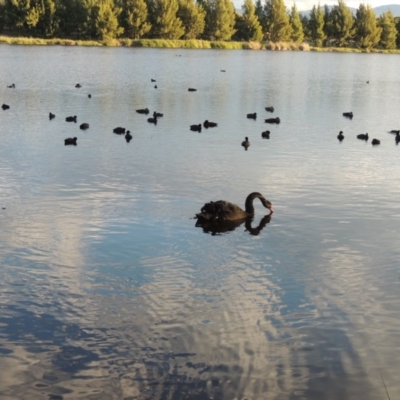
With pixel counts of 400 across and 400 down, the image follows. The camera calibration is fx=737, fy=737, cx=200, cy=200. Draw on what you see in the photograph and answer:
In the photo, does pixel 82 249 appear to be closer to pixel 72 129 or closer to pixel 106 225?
pixel 106 225

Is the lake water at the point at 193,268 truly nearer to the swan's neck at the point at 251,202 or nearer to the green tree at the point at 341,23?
the swan's neck at the point at 251,202

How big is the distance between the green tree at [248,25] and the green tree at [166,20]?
12.7 meters

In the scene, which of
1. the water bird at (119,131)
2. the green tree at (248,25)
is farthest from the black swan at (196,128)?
the green tree at (248,25)

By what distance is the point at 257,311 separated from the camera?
10031mm

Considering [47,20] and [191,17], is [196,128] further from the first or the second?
→ [191,17]

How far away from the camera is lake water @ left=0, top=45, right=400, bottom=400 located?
8.27 meters

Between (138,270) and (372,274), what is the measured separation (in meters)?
3.70

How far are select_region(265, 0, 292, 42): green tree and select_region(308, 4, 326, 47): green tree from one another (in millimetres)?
4599

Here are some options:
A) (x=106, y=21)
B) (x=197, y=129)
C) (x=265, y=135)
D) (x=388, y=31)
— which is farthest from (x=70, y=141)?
(x=388, y=31)

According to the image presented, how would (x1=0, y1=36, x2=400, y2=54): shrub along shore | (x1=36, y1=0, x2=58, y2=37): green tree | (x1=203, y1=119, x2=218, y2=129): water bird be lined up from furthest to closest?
(x1=36, y1=0, x2=58, y2=37): green tree, (x1=0, y1=36, x2=400, y2=54): shrub along shore, (x1=203, y1=119, x2=218, y2=129): water bird

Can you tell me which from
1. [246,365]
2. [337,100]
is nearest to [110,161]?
[246,365]

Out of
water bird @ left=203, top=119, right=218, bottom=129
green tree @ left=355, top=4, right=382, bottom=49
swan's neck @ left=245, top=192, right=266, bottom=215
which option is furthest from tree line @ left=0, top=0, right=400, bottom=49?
swan's neck @ left=245, top=192, right=266, bottom=215

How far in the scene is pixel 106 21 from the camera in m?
105

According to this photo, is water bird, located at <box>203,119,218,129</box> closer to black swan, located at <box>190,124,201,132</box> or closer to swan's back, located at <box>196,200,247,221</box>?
black swan, located at <box>190,124,201,132</box>
